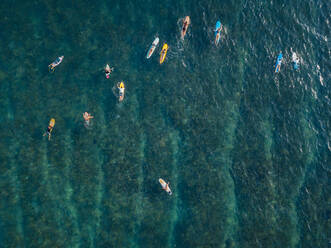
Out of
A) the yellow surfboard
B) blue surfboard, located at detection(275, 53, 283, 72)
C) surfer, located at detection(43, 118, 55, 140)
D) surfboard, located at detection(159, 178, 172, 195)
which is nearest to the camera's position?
surfer, located at detection(43, 118, 55, 140)

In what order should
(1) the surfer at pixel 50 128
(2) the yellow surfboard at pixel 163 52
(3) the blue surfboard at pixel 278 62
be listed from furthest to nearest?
(3) the blue surfboard at pixel 278 62, (2) the yellow surfboard at pixel 163 52, (1) the surfer at pixel 50 128

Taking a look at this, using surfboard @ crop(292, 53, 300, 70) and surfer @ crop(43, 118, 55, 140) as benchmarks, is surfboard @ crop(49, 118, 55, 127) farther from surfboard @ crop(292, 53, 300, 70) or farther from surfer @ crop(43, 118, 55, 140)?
surfboard @ crop(292, 53, 300, 70)

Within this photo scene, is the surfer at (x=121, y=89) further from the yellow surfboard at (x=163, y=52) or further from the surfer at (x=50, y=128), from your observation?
the surfer at (x=50, y=128)

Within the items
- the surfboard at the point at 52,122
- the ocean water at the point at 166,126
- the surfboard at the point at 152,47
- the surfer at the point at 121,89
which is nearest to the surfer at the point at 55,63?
the ocean water at the point at 166,126

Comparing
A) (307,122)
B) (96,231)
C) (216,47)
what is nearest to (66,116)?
(96,231)

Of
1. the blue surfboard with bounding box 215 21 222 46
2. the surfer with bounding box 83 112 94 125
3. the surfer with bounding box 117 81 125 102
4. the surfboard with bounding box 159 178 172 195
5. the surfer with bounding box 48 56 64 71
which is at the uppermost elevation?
the blue surfboard with bounding box 215 21 222 46

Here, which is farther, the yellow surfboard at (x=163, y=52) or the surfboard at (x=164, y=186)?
the yellow surfboard at (x=163, y=52)

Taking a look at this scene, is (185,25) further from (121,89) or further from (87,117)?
(87,117)

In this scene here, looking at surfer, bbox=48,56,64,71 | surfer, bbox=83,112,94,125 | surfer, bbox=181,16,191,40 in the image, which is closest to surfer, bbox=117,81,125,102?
surfer, bbox=83,112,94,125

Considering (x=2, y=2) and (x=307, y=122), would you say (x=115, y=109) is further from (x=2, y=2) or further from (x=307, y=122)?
(x=307, y=122)
